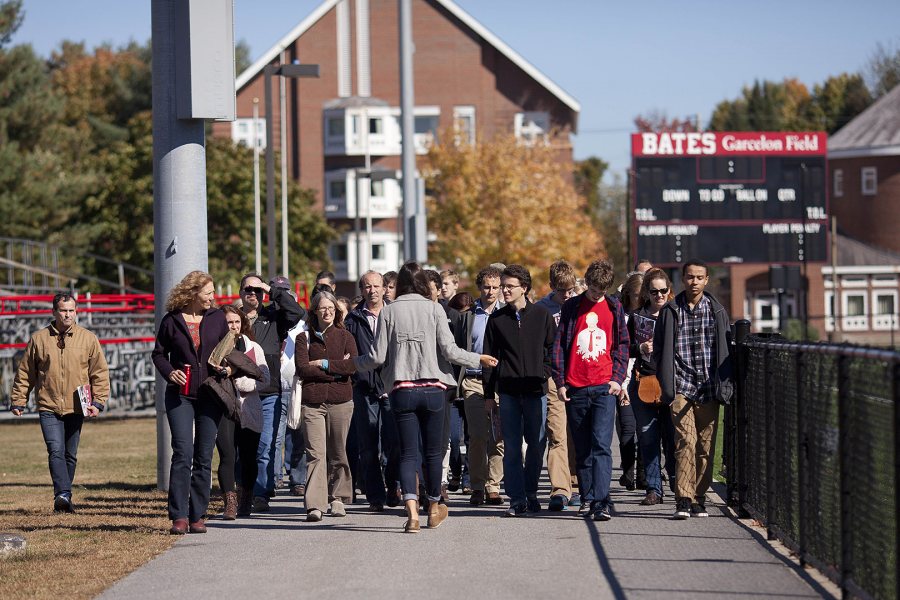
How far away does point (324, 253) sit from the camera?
6644 cm

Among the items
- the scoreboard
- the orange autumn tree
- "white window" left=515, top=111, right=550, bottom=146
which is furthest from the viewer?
"white window" left=515, top=111, right=550, bottom=146

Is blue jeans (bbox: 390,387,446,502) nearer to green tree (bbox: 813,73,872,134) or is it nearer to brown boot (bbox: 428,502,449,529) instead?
brown boot (bbox: 428,502,449,529)

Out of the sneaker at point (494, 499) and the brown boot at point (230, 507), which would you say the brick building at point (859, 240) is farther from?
the brown boot at point (230, 507)

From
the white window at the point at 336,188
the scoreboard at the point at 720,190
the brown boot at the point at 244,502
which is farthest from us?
the white window at the point at 336,188

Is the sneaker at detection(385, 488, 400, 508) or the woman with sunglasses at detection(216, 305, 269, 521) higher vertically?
the woman with sunglasses at detection(216, 305, 269, 521)

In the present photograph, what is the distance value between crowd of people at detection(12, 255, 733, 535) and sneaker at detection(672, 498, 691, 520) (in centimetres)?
2

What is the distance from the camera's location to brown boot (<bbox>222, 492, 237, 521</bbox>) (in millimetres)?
11594

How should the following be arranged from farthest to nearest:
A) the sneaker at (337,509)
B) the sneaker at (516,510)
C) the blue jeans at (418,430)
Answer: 1. the sneaker at (337,509)
2. the sneaker at (516,510)
3. the blue jeans at (418,430)

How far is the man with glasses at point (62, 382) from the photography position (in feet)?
41.9

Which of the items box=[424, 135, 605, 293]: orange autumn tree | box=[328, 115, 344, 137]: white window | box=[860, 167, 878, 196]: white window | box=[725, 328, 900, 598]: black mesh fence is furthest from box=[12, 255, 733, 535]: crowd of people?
box=[860, 167, 878, 196]: white window

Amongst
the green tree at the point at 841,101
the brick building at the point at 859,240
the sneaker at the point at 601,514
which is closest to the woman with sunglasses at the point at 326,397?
the sneaker at the point at 601,514

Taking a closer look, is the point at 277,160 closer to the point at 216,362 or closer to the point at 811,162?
the point at 811,162

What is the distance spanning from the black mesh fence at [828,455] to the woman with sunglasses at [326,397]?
3046mm

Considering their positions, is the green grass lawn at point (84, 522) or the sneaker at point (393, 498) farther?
the sneaker at point (393, 498)
